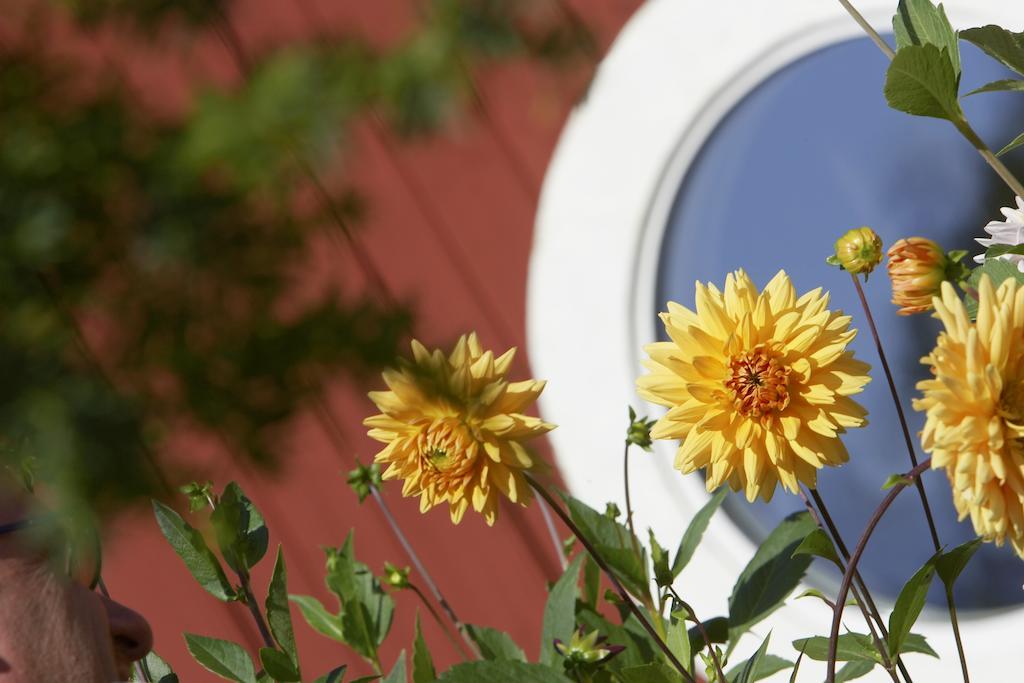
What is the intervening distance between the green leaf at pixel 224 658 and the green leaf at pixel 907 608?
0.41m

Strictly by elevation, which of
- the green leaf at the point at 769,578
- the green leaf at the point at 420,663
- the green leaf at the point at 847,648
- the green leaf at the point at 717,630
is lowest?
the green leaf at the point at 847,648

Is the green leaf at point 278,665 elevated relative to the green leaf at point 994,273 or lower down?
elevated

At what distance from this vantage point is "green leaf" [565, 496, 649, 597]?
67cm

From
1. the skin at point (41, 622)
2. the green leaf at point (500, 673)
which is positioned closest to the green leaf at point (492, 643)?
the green leaf at point (500, 673)

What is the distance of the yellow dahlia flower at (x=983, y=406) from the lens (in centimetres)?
43

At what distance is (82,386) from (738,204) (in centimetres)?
105

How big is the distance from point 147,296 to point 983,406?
0.34m

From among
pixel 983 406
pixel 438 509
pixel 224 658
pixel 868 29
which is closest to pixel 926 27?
pixel 868 29

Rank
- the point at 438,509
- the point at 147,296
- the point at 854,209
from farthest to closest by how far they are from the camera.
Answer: the point at 438,509, the point at 854,209, the point at 147,296

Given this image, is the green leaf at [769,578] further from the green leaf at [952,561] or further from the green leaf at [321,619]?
the green leaf at [321,619]

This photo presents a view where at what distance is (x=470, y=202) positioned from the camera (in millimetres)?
1369

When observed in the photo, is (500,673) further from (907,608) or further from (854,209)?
(854,209)

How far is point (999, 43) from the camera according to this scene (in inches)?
21.3

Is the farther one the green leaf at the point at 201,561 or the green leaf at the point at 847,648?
the green leaf at the point at 201,561
